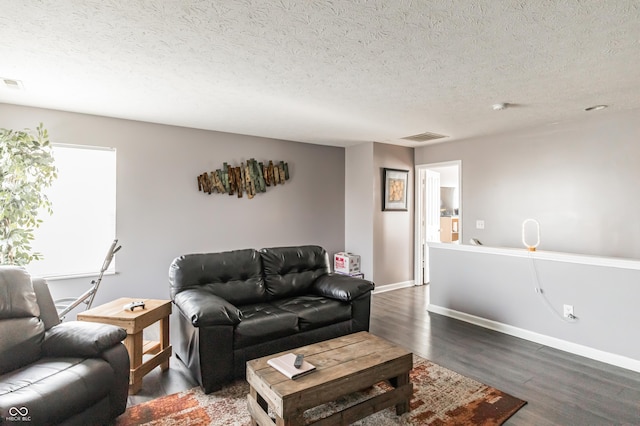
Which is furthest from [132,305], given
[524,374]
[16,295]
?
[524,374]

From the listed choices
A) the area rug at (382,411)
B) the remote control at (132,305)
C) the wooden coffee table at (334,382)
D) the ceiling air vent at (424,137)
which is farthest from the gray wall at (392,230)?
the remote control at (132,305)

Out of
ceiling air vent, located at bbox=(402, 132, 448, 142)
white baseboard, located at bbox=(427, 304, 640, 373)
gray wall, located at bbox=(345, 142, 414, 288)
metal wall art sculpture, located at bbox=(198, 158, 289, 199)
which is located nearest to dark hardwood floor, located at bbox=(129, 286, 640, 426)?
white baseboard, located at bbox=(427, 304, 640, 373)

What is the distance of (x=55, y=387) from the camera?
1732 mm

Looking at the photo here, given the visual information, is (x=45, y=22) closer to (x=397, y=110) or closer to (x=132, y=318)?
(x=132, y=318)

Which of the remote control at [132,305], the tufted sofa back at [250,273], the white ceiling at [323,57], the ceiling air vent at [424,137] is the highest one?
the ceiling air vent at [424,137]

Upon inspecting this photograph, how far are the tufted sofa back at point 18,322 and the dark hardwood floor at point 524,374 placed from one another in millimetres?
759

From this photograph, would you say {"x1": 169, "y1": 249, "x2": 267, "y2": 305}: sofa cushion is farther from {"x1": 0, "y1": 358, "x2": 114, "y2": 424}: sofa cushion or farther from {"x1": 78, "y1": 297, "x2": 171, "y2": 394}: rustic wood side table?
{"x1": 0, "y1": 358, "x2": 114, "y2": 424}: sofa cushion

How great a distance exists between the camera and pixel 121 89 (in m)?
3.05

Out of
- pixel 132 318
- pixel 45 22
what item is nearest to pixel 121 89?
pixel 45 22

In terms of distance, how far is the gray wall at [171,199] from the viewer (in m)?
3.90

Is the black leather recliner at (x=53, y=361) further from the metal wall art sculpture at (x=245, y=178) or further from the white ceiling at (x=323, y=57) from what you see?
the metal wall art sculpture at (x=245, y=178)

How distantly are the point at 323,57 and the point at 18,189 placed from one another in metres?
3.02

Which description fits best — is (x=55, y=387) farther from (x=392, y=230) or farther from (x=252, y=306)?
(x=392, y=230)

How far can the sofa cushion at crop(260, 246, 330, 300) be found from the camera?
355cm
